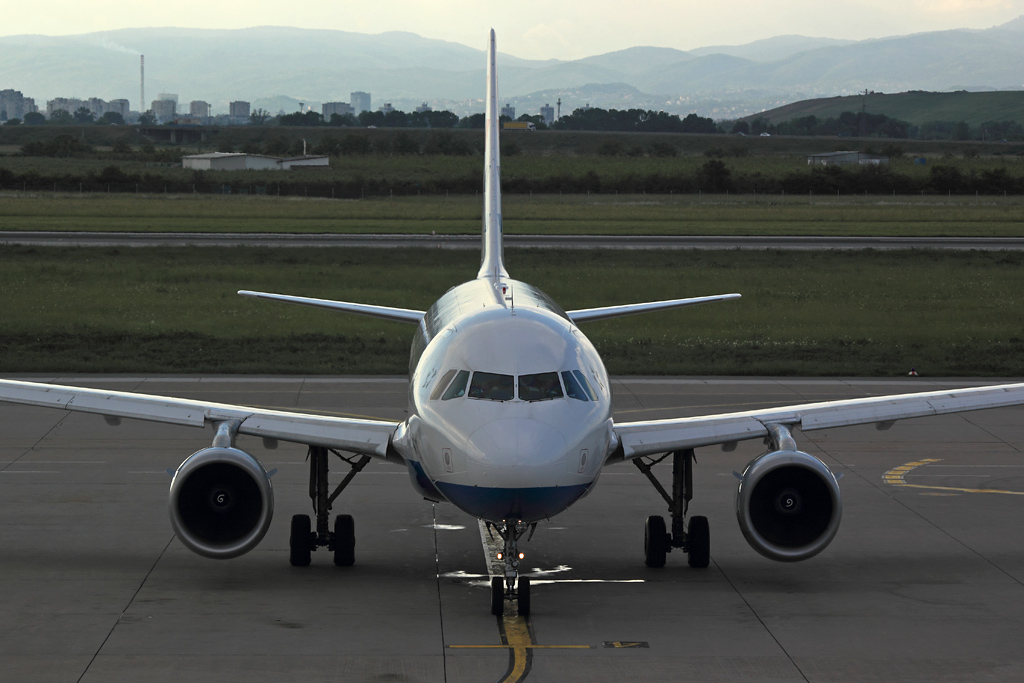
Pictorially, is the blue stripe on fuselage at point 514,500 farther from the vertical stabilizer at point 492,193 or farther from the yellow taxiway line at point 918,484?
the yellow taxiway line at point 918,484

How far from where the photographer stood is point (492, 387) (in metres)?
15.0

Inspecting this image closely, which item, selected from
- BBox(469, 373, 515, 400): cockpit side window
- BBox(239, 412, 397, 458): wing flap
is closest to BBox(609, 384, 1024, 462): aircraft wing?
BBox(469, 373, 515, 400): cockpit side window

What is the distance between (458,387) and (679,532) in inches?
Result: 212

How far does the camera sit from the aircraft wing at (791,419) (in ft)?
56.9

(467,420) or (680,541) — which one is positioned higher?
(467,420)

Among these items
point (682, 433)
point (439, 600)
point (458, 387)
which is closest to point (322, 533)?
point (439, 600)

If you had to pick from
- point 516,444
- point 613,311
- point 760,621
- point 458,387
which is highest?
point 613,311

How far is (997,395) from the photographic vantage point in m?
19.1

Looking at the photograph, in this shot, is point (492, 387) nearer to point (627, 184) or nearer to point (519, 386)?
point (519, 386)

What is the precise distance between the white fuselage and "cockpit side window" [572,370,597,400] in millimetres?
18

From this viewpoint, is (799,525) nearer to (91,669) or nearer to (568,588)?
(568,588)

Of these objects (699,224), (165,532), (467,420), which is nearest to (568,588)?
(467,420)

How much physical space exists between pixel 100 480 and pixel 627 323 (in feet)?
90.0

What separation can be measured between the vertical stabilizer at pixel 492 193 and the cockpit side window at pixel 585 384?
6.80 meters
